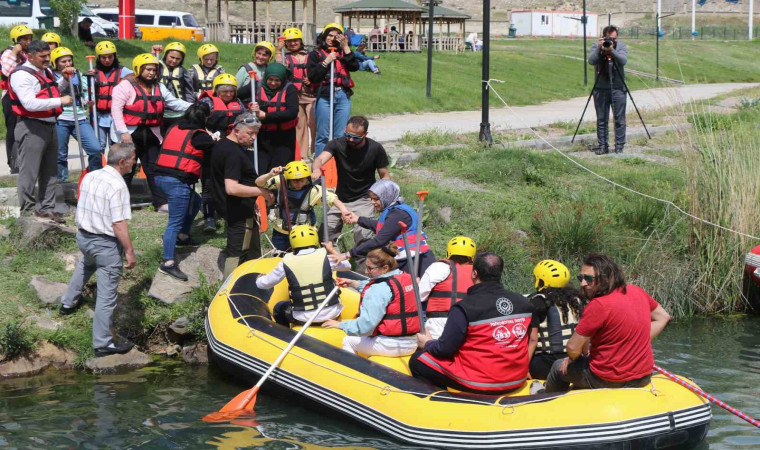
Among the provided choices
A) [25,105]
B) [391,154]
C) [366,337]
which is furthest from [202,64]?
[366,337]

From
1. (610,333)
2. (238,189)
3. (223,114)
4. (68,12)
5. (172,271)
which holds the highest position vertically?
(68,12)

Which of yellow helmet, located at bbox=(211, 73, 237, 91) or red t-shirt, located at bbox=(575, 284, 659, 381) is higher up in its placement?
yellow helmet, located at bbox=(211, 73, 237, 91)

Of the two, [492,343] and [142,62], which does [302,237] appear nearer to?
[492,343]

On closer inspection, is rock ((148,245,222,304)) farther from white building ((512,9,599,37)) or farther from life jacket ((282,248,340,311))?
white building ((512,9,599,37))

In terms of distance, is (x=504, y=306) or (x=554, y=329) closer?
(x=504, y=306)

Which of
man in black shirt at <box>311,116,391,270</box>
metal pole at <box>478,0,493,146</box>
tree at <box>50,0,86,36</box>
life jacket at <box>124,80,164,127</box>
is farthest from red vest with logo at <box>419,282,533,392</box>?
tree at <box>50,0,86,36</box>

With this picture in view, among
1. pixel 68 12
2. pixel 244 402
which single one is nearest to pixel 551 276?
pixel 244 402

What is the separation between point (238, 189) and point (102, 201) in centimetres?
139

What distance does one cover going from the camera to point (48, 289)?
9492 mm

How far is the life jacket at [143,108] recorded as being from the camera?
10211mm

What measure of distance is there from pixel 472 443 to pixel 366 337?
1445 millimetres

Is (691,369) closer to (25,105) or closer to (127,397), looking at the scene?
(127,397)

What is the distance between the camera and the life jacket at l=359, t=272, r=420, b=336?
7336mm

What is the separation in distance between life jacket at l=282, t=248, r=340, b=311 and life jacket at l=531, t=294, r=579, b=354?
1912 mm
